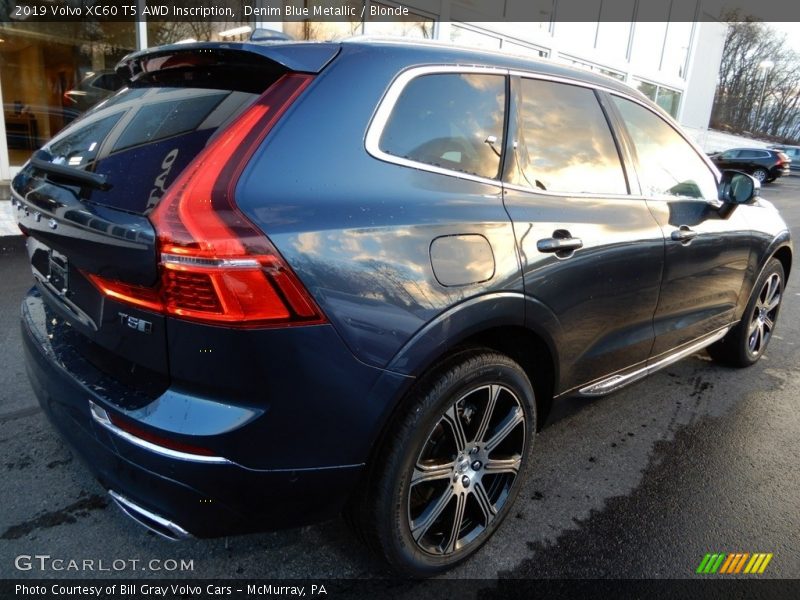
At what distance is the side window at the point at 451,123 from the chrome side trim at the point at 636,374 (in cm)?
116

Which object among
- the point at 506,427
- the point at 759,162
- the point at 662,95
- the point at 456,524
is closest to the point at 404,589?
the point at 456,524

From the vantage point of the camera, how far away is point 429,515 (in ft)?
6.55

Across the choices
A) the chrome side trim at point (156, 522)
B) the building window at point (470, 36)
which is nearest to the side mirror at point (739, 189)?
the chrome side trim at point (156, 522)

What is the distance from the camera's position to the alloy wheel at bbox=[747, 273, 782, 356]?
13.6 ft

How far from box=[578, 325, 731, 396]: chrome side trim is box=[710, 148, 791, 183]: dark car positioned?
78.7 feet

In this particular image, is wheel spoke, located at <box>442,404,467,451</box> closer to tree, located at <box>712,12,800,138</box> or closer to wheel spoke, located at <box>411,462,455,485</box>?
wheel spoke, located at <box>411,462,455,485</box>

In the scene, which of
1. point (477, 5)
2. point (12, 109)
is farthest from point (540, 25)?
point (12, 109)

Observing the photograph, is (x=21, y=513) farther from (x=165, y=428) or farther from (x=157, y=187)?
(x=157, y=187)

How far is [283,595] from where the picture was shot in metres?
1.97

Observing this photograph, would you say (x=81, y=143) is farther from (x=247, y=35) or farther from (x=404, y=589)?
(x=247, y=35)

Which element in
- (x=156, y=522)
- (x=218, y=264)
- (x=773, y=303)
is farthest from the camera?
(x=773, y=303)

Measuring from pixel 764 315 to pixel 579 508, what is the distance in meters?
2.71

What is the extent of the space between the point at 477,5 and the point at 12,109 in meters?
9.23

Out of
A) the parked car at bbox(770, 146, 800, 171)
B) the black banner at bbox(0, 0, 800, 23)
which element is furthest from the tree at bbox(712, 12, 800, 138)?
the black banner at bbox(0, 0, 800, 23)
